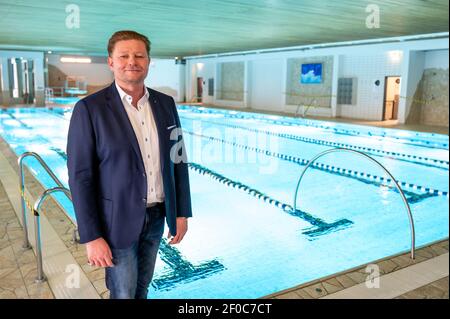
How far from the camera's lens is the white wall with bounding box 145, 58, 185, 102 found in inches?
928

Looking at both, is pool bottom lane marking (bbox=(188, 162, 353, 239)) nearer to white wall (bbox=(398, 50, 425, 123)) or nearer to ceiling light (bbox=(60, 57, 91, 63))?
white wall (bbox=(398, 50, 425, 123))

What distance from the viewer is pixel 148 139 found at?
1.58 metres

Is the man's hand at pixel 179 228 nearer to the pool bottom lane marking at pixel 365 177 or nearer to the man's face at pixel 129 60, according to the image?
the man's face at pixel 129 60

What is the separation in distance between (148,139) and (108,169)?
0.65 feet

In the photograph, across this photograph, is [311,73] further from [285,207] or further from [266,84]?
[285,207]

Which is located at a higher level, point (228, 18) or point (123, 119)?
point (228, 18)

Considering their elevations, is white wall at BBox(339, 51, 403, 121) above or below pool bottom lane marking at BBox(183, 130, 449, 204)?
above

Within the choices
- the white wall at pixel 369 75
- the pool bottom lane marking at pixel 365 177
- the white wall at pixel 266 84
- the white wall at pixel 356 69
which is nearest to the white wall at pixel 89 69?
the white wall at pixel 356 69

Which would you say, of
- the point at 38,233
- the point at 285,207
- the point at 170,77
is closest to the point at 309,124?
the point at 285,207

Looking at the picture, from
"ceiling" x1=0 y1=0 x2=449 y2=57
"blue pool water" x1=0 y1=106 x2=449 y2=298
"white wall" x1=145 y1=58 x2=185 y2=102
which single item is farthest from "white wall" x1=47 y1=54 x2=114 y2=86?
"blue pool water" x1=0 y1=106 x2=449 y2=298

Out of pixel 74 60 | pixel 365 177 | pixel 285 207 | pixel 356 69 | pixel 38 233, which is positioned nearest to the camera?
pixel 38 233

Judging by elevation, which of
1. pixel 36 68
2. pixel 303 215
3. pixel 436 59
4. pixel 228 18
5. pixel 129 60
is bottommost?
pixel 303 215

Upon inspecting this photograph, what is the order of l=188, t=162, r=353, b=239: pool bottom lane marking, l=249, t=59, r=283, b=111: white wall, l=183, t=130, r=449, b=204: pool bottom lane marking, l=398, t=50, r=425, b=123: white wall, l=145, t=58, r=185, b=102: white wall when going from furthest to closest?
l=145, t=58, r=185, b=102: white wall → l=249, t=59, r=283, b=111: white wall → l=398, t=50, r=425, b=123: white wall → l=183, t=130, r=449, b=204: pool bottom lane marking → l=188, t=162, r=353, b=239: pool bottom lane marking
